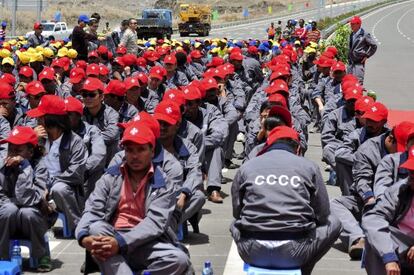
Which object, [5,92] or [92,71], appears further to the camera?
[92,71]

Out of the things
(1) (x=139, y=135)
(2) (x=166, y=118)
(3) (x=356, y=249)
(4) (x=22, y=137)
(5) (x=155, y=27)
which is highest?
(1) (x=139, y=135)

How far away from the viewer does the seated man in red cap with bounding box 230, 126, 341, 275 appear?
21.4ft

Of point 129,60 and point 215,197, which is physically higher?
point 129,60

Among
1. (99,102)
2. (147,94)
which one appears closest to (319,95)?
(147,94)

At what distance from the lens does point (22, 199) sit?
28.0 feet

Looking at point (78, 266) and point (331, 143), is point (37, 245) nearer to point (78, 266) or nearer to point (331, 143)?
point (78, 266)

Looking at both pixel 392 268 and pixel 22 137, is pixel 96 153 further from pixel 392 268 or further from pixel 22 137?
pixel 392 268

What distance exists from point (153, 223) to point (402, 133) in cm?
289

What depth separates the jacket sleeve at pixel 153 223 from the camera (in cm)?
670

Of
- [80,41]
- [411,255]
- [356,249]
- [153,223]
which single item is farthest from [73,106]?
[80,41]

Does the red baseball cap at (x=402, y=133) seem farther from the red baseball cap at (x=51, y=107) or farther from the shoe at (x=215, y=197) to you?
the shoe at (x=215, y=197)

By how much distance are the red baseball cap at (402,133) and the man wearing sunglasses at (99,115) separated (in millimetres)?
4082

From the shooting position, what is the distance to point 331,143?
12.1 meters

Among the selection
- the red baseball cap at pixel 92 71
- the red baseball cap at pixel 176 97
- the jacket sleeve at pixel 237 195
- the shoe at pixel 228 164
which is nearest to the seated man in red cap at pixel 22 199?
the red baseball cap at pixel 176 97
